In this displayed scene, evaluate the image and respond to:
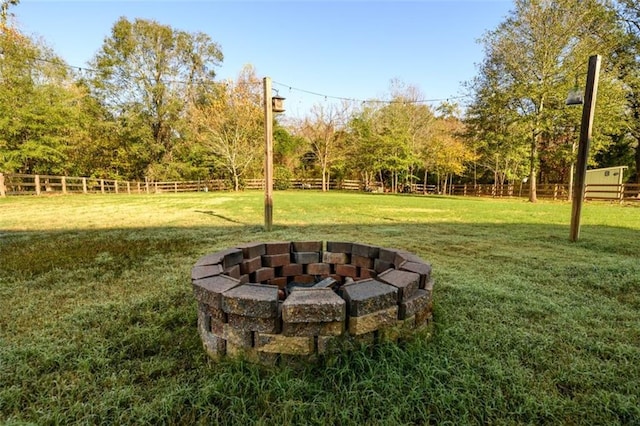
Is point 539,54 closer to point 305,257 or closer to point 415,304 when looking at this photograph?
point 305,257

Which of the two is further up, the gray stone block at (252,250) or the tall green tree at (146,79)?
the tall green tree at (146,79)

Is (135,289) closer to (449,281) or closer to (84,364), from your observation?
(84,364)

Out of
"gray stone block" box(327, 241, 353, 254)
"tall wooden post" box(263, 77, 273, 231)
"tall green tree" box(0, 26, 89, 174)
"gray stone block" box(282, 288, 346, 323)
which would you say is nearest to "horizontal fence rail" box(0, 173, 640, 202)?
"tall green tree" box(0, 26, 89, 174)

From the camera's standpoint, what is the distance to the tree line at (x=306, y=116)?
12164 mm

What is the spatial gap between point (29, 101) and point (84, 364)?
724 inches

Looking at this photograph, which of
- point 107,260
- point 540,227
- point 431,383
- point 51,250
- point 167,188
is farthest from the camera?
point 167,188

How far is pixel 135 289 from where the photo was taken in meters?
2.39

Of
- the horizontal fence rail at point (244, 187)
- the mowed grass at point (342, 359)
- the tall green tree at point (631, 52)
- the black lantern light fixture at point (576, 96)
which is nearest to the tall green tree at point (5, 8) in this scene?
the horizontal fence rail at point (244, 187)

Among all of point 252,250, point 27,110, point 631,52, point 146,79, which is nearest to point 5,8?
point 27,110

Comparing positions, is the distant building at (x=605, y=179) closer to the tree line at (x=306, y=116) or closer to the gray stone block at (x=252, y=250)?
the tree line at (x=306, y=116)

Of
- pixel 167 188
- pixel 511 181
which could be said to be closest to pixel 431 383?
pixel 167 188

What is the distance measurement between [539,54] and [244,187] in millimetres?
18541

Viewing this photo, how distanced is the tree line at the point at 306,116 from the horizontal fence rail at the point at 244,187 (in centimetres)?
88

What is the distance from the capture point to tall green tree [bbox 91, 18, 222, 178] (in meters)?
18.6
